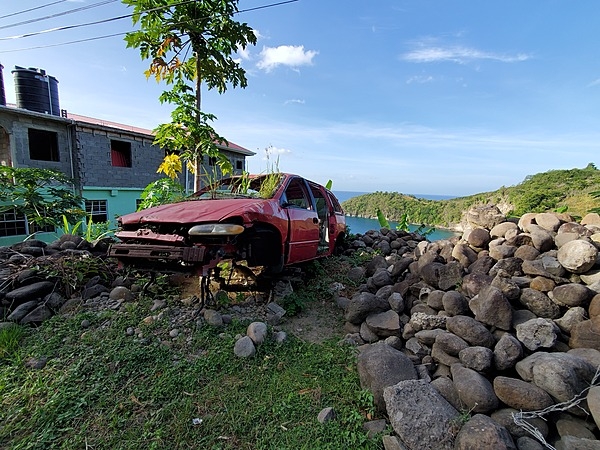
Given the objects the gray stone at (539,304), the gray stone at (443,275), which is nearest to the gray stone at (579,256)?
the gray stone at (539,304)

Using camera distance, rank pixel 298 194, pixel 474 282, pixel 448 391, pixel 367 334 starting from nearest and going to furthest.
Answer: pixel 448 391, pixel 474 282, pixel 367 334, pixel 298 194

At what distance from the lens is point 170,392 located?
2.30 metres

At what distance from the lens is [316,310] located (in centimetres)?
394

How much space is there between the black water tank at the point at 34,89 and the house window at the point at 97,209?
3478 millimetres

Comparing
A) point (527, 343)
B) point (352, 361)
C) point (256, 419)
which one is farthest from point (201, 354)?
point (527, 343)

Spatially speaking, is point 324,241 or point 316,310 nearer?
point 316,310

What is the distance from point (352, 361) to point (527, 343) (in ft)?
4.70

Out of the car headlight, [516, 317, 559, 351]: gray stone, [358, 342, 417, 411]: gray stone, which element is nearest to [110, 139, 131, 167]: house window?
the car headlight

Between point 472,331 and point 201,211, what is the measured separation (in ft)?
9.35

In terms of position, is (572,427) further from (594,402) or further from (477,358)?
(477,358)

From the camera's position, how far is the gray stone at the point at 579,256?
2768mm

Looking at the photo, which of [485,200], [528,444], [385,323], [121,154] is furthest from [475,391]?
[121,154]

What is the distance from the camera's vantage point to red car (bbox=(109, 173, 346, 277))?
9.74 ft

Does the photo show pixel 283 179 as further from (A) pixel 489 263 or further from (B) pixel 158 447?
(B) pixel 158 447
